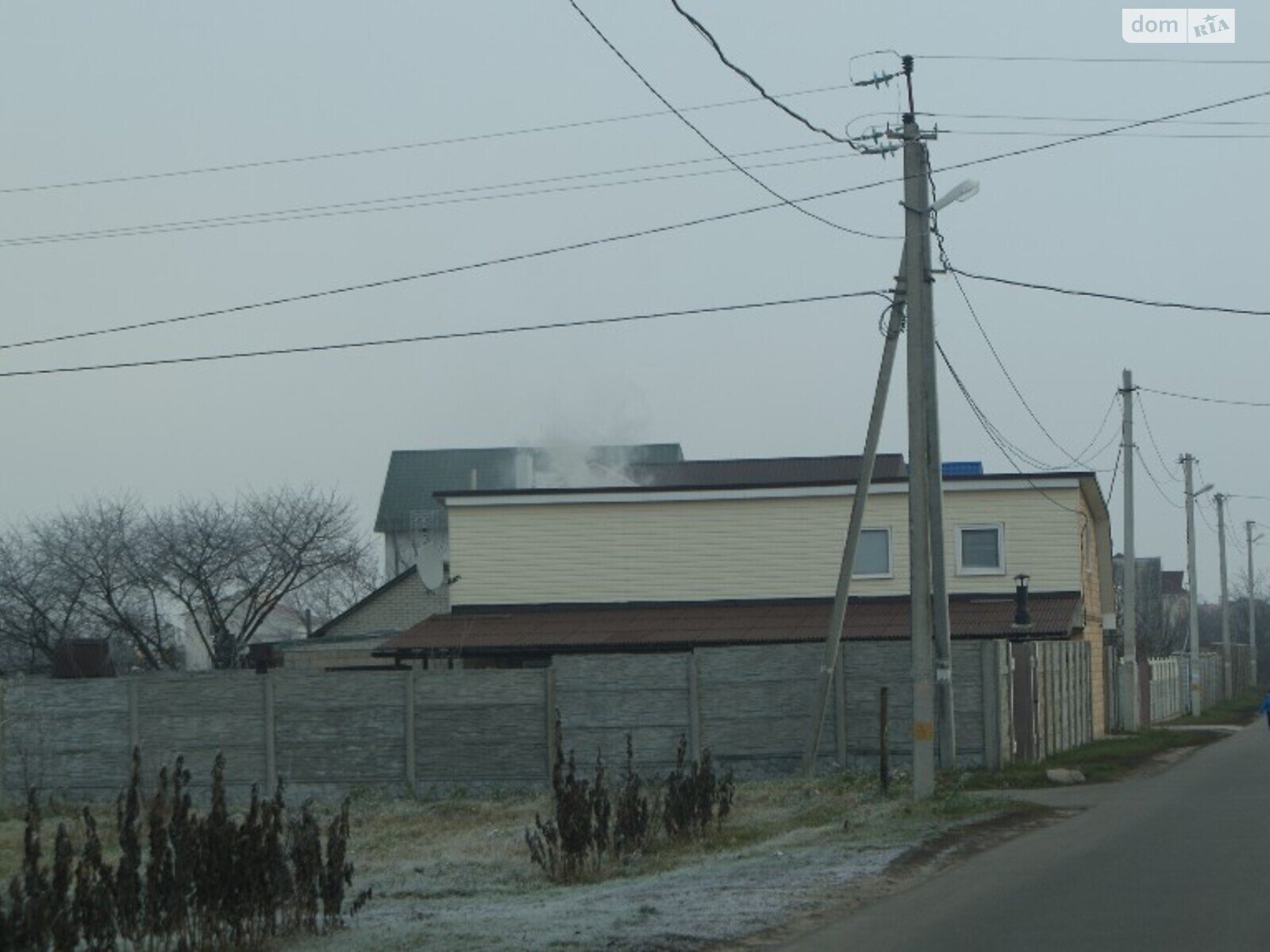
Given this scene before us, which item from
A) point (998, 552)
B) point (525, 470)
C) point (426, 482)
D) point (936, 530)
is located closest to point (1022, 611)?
point (998, 552)

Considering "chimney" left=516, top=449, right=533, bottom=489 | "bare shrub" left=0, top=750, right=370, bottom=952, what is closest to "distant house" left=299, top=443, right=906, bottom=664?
"chimney" left=516, top=449, right=533, bottom=489

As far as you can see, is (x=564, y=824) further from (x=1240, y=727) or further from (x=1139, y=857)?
(x=1240, y=727)

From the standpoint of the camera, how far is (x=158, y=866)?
11664mm

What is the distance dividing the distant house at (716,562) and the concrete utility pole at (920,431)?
1316 cm

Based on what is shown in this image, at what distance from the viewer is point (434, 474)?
3120 inches

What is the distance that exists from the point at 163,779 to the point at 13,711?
723 inches

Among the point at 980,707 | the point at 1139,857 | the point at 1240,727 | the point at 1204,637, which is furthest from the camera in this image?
the point at 1204,637

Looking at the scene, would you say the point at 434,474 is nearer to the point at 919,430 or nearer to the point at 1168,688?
the point at 1168,688

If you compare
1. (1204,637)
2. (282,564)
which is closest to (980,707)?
(282,564)

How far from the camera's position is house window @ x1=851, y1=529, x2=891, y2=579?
122ft

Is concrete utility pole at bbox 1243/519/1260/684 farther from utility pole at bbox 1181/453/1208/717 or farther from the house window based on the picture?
the house window

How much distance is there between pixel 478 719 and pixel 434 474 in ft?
168

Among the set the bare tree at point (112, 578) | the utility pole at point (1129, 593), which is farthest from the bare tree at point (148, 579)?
the utility pole at point (1129, 593)

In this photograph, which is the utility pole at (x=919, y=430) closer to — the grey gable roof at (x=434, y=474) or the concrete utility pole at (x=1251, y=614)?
the grey gable roof at (x=434, y=474)
